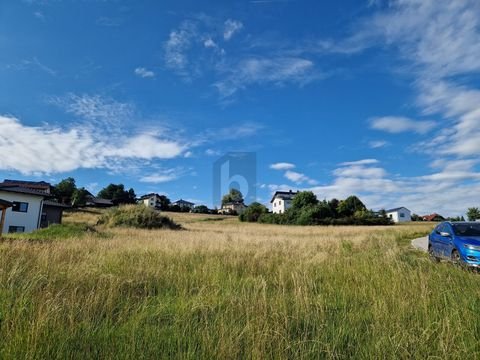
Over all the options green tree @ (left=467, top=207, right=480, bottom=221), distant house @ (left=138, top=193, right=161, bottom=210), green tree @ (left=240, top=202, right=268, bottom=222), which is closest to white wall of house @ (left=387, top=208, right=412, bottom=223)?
green tree @ (left=467, top=207, right=480, bottom=221)

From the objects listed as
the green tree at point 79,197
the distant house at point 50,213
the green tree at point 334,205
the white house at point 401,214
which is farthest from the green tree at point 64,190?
the white house at point 401,214

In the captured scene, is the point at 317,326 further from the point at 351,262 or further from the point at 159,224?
the point at 159,224

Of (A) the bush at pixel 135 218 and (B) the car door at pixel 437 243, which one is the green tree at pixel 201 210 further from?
(B) the car door at pixel 437 243

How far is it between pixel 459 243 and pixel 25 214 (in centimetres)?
4091

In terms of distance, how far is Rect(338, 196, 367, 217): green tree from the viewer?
70.8 meters

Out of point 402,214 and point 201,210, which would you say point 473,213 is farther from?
point 201,210

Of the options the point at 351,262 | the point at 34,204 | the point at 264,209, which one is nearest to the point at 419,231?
the point at 351,262

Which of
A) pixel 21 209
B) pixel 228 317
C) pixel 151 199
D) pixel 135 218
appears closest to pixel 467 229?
pixel 228 317

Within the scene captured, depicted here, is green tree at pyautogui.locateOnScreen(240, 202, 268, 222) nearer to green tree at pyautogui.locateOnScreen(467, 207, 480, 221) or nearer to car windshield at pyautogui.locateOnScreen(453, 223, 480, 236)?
green tree at pyautogui.locateOnScreen(467, 207, 480, 221)

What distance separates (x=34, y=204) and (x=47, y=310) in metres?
39.3

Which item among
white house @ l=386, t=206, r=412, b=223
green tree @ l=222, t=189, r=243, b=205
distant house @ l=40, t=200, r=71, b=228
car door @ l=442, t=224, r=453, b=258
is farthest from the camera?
green tree @ l=222, t=189, r=243, b=205

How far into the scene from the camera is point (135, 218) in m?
37.2

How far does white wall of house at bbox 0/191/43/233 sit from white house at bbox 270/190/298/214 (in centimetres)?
7459

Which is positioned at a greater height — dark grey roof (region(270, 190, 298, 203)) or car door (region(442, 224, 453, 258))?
dark grey roof (region(270, 190, 298, 203))
